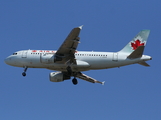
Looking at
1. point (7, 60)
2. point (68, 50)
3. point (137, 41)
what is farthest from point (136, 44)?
point (7, 60)

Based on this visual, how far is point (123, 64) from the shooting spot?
60.5m

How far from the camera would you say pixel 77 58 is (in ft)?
204

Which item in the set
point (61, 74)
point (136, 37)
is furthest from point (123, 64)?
point (61, 74)

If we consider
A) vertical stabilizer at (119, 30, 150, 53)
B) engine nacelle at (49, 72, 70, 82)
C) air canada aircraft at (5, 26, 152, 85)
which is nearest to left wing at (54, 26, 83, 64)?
air canada aircraft at (5, 26, 152, 85)

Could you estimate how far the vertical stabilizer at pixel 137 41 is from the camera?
63.0m

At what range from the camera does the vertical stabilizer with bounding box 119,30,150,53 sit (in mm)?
63006

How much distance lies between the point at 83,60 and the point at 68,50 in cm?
292

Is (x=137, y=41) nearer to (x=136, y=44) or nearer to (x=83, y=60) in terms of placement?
(x=136, y=44)

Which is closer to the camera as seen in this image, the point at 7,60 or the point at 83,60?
the point at 83,60

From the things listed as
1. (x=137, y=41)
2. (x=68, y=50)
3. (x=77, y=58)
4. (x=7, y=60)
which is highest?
(x=137, y=41)

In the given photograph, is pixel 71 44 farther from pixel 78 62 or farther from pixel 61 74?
pixel 61 74

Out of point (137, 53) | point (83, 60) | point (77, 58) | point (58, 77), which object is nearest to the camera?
point (137, 53)

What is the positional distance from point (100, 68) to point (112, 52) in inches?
124

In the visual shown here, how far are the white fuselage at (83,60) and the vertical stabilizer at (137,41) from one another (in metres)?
2.23
